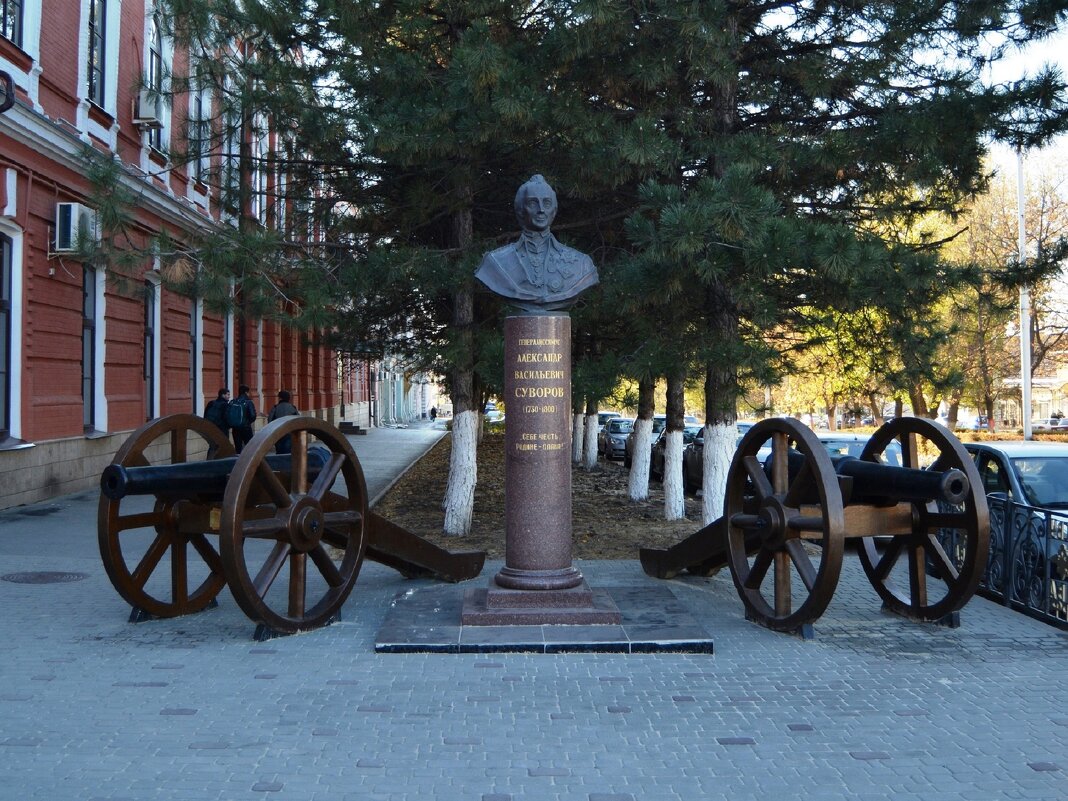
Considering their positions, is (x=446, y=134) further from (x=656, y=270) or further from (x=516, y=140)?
(x=656, y=270)

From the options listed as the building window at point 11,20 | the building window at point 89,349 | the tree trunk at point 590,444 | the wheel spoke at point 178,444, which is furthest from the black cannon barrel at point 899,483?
the tree trunk at point 590,444

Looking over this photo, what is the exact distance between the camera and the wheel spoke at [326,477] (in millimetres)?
7352

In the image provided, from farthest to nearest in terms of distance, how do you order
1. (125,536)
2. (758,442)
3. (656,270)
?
(125,536) < (656,270) < (758,442)

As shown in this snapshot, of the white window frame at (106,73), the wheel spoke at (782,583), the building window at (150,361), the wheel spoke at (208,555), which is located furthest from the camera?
the building window at (150,361)

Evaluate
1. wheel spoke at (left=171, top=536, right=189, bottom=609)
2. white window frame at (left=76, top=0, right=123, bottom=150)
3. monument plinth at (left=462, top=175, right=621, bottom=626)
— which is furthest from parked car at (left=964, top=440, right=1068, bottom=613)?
white window frame at (left=76, top=0, right=123, bottom=150)

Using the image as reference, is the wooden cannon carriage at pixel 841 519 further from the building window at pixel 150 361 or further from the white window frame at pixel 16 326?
the building window at pixel 150 361

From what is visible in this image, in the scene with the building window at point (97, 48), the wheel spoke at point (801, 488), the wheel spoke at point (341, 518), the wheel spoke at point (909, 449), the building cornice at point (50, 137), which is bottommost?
the wheel spoke at point (341, 518)

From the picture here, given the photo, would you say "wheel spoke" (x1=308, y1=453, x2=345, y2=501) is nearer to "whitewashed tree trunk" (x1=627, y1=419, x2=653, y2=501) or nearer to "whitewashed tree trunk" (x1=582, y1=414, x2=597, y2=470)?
"whitewashed tree trunk" (x1=627, y1=419, x2=653, y2=501)

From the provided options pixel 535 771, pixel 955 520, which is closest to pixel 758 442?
pixel 955 520

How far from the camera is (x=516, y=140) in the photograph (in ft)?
36.2

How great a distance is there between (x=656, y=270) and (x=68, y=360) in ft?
31.9

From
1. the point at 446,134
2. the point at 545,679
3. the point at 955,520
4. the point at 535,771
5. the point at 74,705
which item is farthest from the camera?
the point at 446,134

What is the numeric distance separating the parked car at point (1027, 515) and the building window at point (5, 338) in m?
11.3

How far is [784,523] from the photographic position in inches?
285
